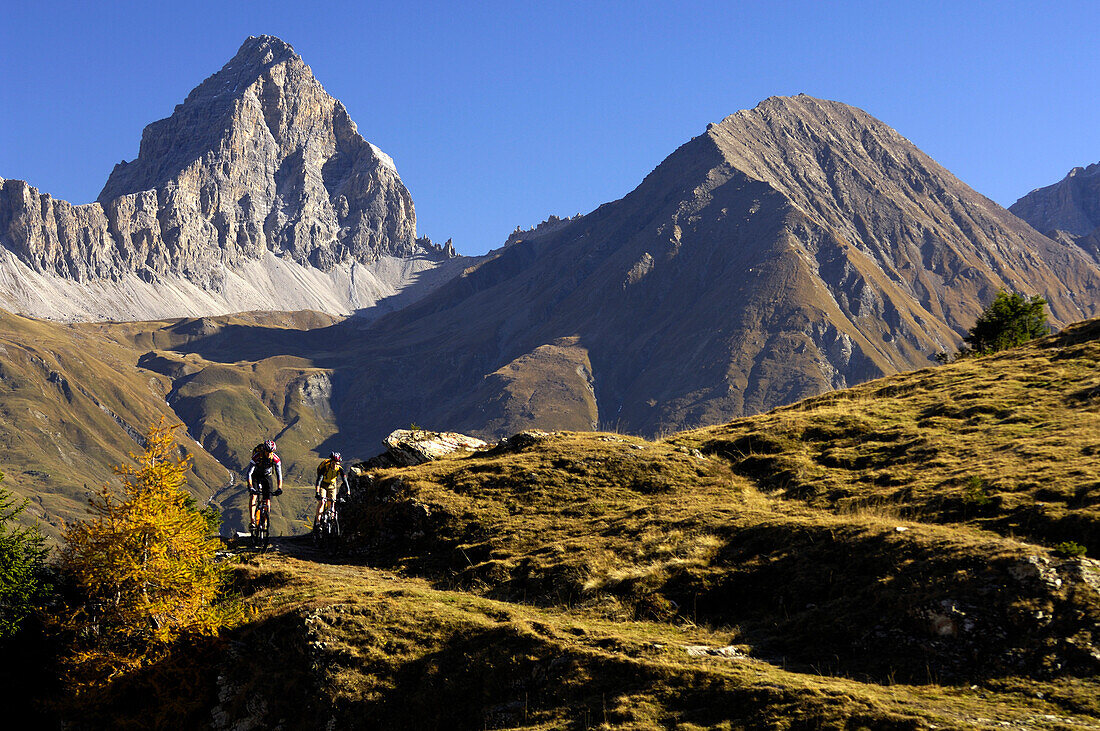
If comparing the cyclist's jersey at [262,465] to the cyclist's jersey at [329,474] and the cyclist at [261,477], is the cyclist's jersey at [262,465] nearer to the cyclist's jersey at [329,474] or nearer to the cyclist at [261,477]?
the cyclist at [261,477]

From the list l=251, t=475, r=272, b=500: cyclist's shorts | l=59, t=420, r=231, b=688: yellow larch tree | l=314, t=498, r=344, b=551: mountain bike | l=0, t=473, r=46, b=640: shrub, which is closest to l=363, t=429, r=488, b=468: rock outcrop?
l=314, t=498, r=344, b=551: mountain bike

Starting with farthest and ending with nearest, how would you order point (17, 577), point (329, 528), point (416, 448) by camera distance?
point (416, 448) → point (329, 528) → point (17, 577)

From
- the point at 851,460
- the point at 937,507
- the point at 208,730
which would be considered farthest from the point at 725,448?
the point at 208,730

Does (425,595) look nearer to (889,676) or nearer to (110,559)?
(110,559)

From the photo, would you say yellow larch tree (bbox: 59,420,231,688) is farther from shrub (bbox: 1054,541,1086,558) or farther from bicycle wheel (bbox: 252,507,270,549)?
shrub (bbox: 1054,541,1086,558)

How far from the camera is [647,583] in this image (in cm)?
2241

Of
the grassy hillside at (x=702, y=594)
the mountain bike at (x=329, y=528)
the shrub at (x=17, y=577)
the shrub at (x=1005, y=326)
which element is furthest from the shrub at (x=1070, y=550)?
the shrub at (x=1005, y=326)

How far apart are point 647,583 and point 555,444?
13.0m

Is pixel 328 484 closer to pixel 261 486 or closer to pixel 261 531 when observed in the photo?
pixel 261 486

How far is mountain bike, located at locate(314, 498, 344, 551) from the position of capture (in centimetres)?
3095

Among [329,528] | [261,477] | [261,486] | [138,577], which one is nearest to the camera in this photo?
[138,577]

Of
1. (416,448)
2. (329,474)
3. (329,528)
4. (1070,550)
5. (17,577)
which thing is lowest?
(17,577)

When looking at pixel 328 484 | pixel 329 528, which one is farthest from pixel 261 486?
pixel 329 528

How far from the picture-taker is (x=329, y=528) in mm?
31078
